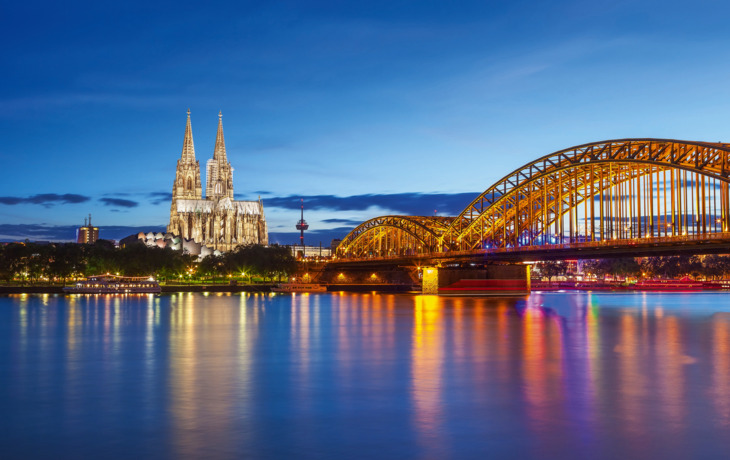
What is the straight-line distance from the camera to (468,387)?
902 inches

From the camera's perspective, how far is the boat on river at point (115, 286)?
11544 centimetres

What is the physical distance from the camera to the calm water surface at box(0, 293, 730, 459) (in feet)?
50.3

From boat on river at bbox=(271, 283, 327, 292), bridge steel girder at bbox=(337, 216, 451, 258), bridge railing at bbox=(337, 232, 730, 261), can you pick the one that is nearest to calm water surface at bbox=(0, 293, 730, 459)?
bridge railing at bbox=(337, 232, 730, 261)

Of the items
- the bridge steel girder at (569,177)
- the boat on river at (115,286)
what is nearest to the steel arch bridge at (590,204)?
the bridge steel girder at (569,177)

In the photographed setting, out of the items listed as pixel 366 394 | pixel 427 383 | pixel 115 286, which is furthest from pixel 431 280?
pixel 366 394

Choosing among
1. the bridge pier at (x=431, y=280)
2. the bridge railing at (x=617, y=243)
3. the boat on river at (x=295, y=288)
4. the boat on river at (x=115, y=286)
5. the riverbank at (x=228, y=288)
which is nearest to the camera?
the bridge railing at (x=617, y=243)

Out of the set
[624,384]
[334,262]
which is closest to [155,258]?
[334,262]

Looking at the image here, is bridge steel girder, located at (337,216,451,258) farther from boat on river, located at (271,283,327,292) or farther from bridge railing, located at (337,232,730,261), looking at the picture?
bridge railing, located at (337,232,730,261)

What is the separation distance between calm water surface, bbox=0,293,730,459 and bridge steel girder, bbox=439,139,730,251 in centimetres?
2043

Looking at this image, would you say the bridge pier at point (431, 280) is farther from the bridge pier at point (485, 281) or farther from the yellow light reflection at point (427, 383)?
the yellow light reflection at point (427, 383)

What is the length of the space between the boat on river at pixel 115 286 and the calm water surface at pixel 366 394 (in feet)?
245

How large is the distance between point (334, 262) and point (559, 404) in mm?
124897

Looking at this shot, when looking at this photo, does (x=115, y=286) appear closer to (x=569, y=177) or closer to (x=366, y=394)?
(x=569, y=177)

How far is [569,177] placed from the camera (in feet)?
270
